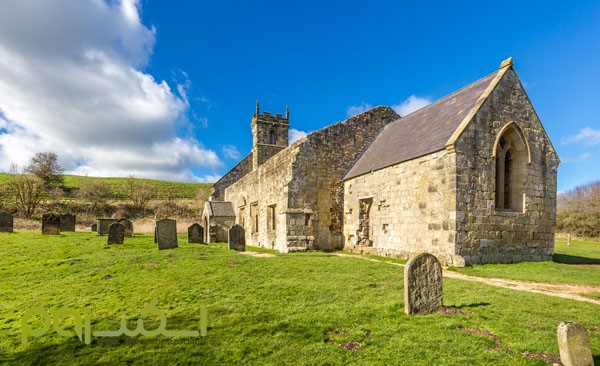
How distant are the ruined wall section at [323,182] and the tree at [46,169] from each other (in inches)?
1506

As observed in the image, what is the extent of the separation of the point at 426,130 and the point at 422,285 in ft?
31.5

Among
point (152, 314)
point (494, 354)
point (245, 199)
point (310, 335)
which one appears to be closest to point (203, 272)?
point (152, 314)

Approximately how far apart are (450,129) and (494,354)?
916 cm

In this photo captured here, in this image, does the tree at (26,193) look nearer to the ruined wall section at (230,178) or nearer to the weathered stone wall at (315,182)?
the ruined wall section at (230,178)

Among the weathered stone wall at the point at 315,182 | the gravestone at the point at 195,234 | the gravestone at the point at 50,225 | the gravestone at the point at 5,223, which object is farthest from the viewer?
the gravestone at the point at 5,223

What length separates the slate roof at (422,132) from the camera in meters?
11.9

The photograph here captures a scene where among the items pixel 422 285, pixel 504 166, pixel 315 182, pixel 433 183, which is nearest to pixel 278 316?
pixel 422 285

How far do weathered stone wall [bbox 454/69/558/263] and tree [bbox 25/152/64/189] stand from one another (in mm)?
46173

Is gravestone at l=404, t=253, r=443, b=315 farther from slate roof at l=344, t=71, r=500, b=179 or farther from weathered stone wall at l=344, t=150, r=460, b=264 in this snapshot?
slate roof at l=344, t=71, r=500, b=179

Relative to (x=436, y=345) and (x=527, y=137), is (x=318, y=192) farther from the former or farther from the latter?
(x=436, y=345)

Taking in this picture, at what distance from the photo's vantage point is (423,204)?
11.5 metres

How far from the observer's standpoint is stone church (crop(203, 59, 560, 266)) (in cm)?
1066

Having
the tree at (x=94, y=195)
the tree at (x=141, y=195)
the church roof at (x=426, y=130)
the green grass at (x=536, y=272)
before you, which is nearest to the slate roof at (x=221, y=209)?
the church roof at (x=426, y=130)

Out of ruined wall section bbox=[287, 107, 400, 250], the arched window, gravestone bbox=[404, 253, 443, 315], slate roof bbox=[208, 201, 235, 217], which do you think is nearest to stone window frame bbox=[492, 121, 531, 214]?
the arched window
